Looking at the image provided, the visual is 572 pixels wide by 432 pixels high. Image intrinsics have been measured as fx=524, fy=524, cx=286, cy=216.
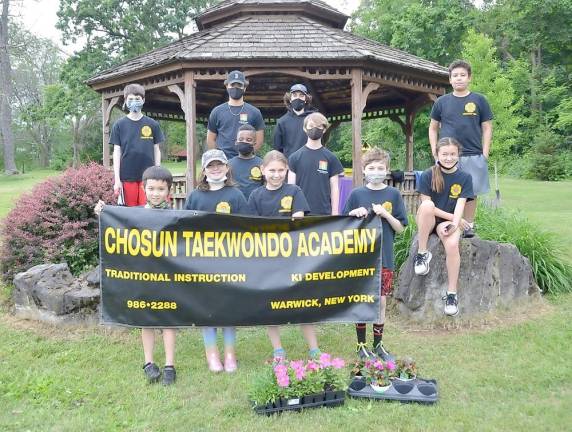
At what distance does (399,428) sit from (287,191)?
7.16ft

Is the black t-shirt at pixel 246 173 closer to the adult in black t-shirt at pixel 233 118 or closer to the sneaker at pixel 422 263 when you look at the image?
the adult in black t-shirt at pixel 233 118

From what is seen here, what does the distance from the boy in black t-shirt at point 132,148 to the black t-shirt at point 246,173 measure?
1.19 m

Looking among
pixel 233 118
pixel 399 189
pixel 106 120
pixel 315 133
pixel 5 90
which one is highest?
pixel 5 90

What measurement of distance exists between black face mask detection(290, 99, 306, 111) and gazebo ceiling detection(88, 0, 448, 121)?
5.08 metres

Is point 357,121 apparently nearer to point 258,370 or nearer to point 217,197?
point 217,197

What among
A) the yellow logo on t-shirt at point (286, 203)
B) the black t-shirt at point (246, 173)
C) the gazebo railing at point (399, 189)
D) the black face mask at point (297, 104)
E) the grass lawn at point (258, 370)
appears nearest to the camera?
the grass lawn at point (258, 370)

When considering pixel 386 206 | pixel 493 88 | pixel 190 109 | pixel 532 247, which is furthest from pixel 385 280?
pixel 493 88

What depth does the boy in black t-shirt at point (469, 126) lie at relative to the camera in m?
6.25

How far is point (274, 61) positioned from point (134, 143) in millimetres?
5823

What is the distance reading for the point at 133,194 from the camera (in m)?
6.34

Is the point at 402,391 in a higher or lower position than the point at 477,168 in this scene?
lower

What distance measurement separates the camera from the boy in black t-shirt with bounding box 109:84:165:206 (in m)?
6.02

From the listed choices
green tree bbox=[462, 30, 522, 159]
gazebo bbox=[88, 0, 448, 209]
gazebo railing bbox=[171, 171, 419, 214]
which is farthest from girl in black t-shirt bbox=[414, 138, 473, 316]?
green tree bbox=[462, 30, 522, 159]

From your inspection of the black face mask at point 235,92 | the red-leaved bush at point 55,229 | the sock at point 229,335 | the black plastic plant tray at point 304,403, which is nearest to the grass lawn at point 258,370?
the black plastic plant tray at point 304,403
